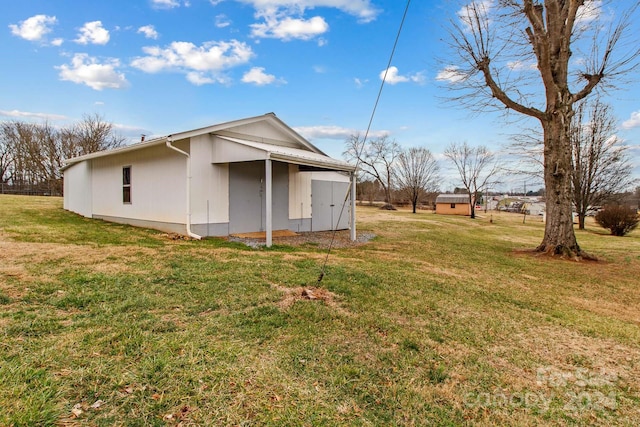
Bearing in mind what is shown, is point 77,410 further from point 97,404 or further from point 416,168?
point 416,168

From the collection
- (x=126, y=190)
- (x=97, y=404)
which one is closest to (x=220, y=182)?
(x=126, y=190)

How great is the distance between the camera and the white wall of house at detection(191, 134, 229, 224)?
8.97 m

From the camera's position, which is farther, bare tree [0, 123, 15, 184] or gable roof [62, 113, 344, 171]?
bare tree [0, 123, 15, 184]

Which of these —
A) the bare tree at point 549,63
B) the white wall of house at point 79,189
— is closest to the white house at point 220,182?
the white wall of house at point 79,189

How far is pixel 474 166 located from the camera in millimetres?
35000

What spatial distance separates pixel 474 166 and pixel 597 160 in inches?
523

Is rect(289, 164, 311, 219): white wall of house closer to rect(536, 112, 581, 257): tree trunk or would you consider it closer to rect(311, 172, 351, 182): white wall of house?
rect(311, 172, 351, 182): white wall of house

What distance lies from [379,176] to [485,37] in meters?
34.2

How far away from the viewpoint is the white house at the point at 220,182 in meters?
8.95

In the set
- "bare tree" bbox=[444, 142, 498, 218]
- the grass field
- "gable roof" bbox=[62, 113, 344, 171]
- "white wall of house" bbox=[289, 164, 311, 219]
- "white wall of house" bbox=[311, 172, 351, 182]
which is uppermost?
"bare tree" bbox=[444, 142, 498, 218]

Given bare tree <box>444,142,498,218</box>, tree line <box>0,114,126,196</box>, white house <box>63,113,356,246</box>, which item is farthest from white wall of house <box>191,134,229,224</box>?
bare tree <box>444,142,498,218</box>

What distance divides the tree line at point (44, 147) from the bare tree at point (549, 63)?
31283 mm

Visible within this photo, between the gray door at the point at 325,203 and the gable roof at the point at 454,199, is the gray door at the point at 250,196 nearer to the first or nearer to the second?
the gray door at the point at 325,203

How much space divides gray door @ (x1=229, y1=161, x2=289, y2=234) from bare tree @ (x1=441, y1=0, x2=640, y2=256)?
6.52 metres
